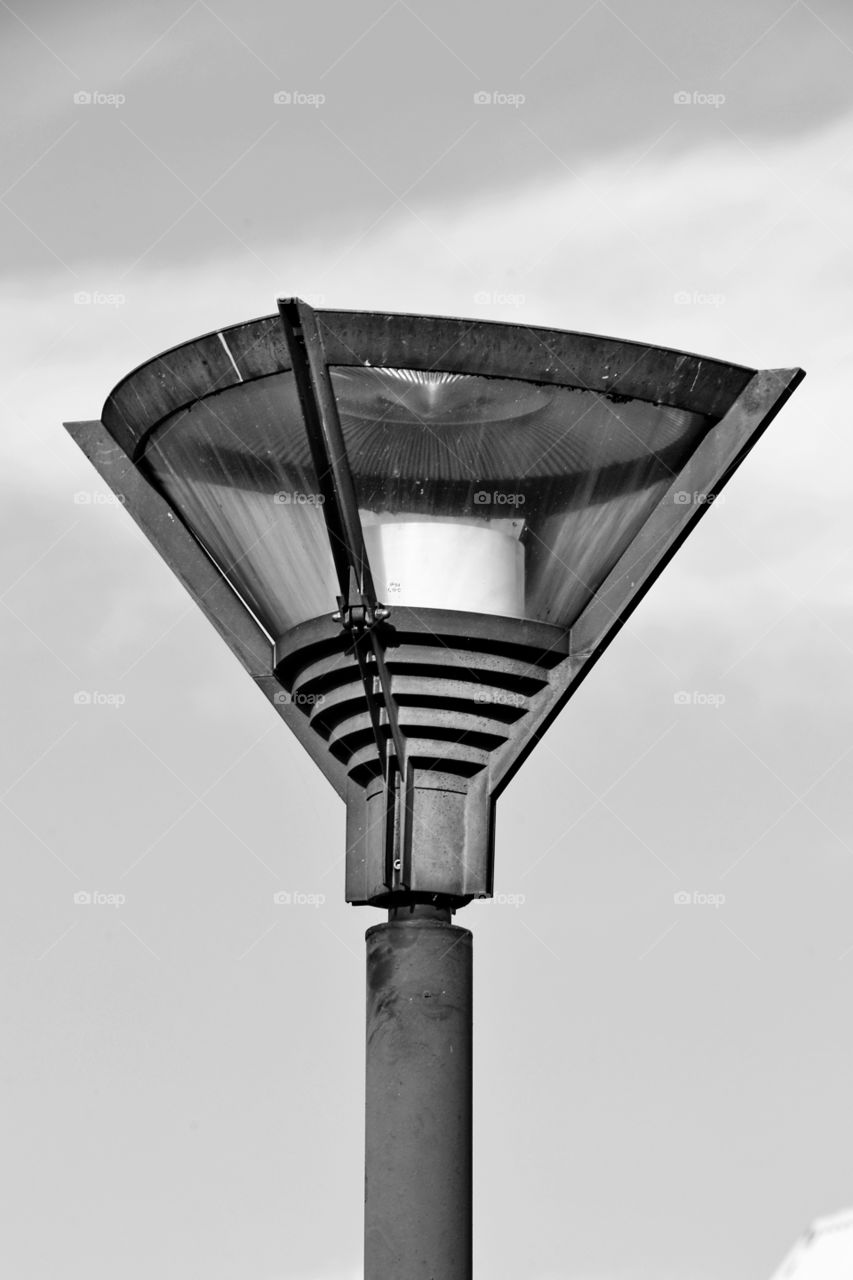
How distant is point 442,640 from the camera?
11.8 metres

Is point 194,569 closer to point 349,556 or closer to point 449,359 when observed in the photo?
point 349,556

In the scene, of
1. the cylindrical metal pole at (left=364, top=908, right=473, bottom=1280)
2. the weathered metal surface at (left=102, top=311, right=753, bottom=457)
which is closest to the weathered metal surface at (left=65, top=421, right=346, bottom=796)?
the weathered metal surface at (left=102, top=311, right=753, bottom=457)

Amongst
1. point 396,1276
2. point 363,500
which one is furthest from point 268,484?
point 396,1276

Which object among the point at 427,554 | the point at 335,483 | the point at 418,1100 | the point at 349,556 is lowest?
the point at 418,1100

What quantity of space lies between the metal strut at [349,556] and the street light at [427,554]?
0.03 feet

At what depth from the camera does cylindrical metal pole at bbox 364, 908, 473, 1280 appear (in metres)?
11.3

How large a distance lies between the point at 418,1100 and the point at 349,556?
2053 mm

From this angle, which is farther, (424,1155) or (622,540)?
(622,540)

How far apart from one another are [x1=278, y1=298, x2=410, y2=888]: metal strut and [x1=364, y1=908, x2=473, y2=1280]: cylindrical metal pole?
31cm

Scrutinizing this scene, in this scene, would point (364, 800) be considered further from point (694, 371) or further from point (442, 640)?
point (694, 371)

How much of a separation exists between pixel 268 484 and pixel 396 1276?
312cm

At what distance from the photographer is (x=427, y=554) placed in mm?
11891

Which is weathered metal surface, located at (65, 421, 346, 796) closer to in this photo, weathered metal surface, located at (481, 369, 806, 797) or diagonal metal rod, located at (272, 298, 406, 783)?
diagonal metal rod, located at (272, 298, 406, 783)

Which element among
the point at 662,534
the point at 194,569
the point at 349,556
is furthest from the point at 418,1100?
the point at 194,569
